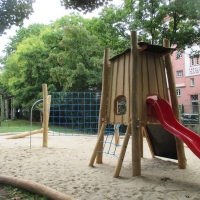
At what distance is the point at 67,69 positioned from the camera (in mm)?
11430

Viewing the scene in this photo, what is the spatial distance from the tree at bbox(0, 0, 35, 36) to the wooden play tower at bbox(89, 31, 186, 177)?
1712 millimetres

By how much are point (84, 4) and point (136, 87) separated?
4.60 feet

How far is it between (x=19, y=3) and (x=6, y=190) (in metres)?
1.97

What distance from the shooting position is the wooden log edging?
241 cm

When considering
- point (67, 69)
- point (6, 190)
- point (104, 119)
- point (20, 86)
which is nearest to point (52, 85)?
point (67, 69)

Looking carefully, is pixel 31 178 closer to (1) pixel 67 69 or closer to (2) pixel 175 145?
(2) pixel 175 145

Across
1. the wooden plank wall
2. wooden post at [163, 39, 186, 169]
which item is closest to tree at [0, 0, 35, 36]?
the wooden plank wall

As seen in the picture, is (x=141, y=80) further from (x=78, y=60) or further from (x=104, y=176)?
(x=78, y=60)

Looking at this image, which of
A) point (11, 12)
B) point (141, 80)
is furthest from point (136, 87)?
point (11, 12)

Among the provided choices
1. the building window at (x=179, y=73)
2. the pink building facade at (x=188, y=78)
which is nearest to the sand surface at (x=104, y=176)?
the pink building facade at (x=188, y=78)

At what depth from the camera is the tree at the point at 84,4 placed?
2.25 meters

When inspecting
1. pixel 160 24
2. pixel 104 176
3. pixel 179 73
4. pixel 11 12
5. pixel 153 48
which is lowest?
pixel 104 176

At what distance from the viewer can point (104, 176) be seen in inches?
131

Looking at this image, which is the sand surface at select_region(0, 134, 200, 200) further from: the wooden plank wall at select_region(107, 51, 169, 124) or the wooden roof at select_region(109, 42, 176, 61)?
the wooden roof at select_region(109, 42, 176, 61)
